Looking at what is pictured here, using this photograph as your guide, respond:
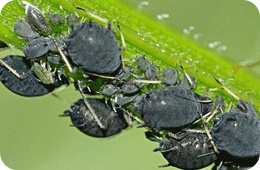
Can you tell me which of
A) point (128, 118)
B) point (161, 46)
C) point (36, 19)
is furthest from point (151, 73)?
point (36, 19)

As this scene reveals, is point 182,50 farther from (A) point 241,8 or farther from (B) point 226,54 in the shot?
(A) point 241,8

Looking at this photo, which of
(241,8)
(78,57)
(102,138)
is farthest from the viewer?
(241,8)

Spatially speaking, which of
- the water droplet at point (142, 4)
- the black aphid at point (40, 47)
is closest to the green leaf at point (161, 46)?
the water droplet at point (142, 4)

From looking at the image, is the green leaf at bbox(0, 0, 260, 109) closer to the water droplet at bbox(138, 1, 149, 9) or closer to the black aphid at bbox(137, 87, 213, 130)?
the water droplet at bbox(138, 1, 149, 9)

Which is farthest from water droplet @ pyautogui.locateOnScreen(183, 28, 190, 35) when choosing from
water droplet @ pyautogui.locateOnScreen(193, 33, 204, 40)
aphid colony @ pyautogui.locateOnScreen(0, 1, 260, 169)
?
aphid colony @ pyautogui.locateOnScreen(0, 1, 260, 169)

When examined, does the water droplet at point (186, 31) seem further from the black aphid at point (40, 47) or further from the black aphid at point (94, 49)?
the black aphid at point (40, 47)

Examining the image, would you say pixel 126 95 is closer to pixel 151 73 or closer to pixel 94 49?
pixel 151 73

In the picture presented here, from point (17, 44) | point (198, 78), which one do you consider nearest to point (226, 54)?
point (198, 78)
